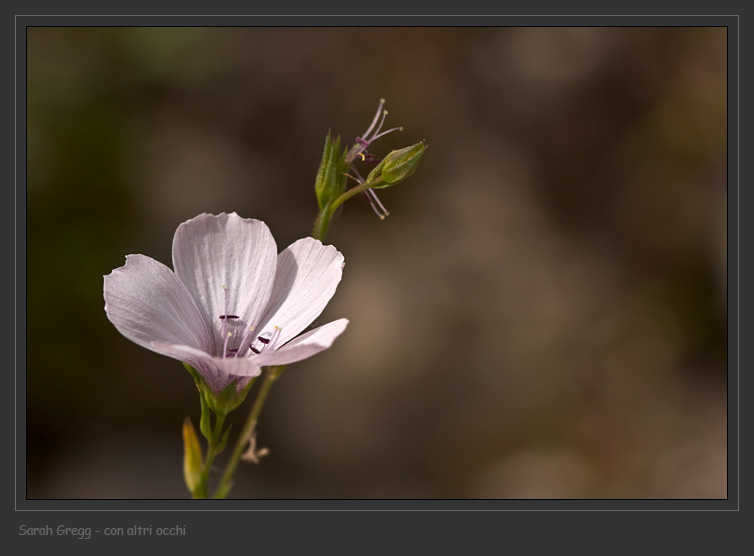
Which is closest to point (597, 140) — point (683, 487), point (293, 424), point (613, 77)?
point (613, 77)

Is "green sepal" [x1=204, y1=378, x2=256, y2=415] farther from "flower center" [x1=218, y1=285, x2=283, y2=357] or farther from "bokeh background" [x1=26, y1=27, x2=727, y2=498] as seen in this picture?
"bokeh background" [x1=26, y1=27, x2=727, y2=498]

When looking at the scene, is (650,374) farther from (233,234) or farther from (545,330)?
(233,234)

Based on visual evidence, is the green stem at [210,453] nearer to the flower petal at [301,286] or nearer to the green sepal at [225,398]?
the green sepal at [225,398]

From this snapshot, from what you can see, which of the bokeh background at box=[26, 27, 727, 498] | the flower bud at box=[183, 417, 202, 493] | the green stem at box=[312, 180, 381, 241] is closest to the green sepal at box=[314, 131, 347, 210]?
the green stem at box=[312, 180, 381, 241]

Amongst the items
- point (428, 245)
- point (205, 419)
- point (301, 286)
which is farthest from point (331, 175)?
point (428, 245)

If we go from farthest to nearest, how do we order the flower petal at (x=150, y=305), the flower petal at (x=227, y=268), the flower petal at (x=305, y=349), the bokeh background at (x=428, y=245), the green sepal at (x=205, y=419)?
the bokeh background at (x=428, y=245) → the flower petal at (x=227, y=268) → the green sepal at (x=205, y=419) → the flower petal at (x=150, y=305) → the flower petal at (x=305, y=349)

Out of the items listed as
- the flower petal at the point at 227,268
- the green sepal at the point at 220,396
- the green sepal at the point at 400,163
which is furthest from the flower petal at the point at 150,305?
the green sepal at the point at 400,163
